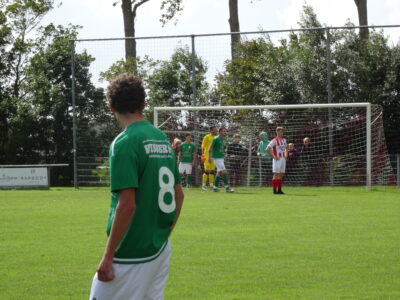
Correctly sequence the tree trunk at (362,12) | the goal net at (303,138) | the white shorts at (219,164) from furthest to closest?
the tree trunk at (362,12)
the goal net at (303,138)
the white shorts at (219,164)

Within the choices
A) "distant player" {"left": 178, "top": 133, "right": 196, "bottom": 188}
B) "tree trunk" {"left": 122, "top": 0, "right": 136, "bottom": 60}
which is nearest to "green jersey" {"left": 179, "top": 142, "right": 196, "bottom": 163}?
"distant player" {"left": 178, "top": 133, "right": 196, "bottom": 188}

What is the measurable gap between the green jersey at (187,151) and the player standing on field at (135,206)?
21.4m

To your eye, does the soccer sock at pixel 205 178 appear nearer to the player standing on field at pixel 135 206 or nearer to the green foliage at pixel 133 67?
the green foliage at pixel 133 67

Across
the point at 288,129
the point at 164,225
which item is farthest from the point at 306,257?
the point at 288,129

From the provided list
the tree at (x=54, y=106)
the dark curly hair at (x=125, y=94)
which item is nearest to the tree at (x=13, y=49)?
the tree at (x=54, y=106)

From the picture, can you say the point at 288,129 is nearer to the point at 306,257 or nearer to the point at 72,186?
the point at 72,186

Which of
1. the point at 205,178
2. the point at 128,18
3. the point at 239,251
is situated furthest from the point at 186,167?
the point at 239,251

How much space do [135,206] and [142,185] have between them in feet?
0.49

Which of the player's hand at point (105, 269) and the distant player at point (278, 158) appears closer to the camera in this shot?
the player's hand at point (105, 269)

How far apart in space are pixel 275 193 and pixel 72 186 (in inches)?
418

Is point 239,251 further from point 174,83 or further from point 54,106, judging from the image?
point 54,106

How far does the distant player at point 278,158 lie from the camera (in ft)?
76.5

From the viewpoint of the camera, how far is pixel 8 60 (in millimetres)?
40312

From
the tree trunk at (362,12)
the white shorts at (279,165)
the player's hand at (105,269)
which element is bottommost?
the player's hand at (105,269)
